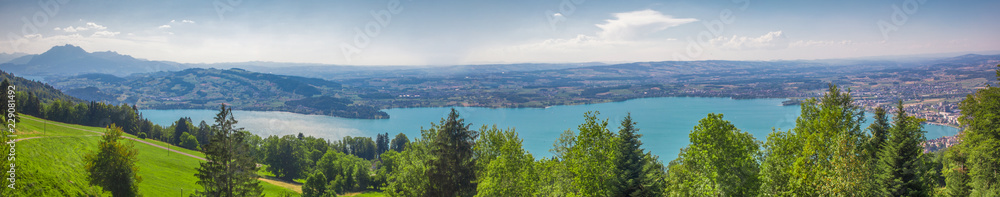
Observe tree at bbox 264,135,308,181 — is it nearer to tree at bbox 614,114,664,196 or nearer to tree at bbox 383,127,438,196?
tree at bbox 383,127,438,196

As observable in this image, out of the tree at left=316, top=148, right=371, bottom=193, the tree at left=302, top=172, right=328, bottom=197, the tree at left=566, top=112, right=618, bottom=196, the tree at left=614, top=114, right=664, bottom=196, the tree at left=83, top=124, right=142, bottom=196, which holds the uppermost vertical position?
the tree at left=566, top=112, right=618, bottom=196

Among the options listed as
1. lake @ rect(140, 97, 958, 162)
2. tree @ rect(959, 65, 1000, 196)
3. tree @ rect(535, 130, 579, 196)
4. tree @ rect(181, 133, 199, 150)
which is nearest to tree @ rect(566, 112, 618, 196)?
tree @ rect(535, 130, 579, 196)

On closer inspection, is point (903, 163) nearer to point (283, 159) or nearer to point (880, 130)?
point (880, 130)

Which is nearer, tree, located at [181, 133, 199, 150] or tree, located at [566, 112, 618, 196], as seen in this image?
tree, located at [566, 112, 618, 196]

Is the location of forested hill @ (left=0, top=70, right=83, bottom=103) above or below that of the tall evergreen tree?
below

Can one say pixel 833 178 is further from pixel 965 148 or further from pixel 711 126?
pixel 965 148

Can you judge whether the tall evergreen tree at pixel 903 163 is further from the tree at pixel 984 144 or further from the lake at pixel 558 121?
the lake at pixel 558 121

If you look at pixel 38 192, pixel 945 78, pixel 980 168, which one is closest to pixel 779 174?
pixel 980 168
